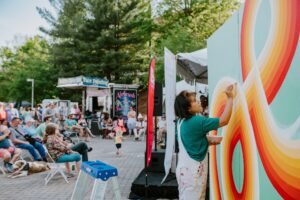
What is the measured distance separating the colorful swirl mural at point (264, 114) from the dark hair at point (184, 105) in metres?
0.37

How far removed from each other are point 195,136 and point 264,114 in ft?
2.72

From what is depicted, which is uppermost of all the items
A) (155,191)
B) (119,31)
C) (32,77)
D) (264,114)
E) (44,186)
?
(119,31)

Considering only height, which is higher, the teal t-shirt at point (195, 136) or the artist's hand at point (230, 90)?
the artist's hand at point (230, 90)

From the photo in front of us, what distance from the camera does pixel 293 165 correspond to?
203cm

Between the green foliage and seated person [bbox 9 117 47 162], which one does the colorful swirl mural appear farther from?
the green foliage

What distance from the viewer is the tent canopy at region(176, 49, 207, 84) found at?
7191mm

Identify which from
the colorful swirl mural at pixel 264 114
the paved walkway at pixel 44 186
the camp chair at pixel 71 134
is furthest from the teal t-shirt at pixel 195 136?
the camp chair at pixel 71 134

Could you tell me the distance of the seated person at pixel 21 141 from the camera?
882 centimetres

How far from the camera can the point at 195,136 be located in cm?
Result: 315

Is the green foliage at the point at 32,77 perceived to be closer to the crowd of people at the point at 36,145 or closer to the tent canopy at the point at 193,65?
the crowd of people at the point at 36,145

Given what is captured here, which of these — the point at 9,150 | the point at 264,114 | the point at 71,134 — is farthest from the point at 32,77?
the point at 264,114

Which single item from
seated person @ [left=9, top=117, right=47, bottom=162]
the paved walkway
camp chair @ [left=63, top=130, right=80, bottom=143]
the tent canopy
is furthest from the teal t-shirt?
camp chair @ [left=63, top=130, right=80, bottom=143]

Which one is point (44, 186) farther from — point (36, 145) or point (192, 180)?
point (192, 180)

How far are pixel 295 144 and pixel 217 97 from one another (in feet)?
5.46
